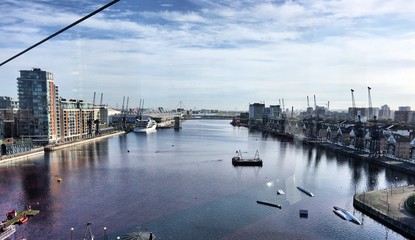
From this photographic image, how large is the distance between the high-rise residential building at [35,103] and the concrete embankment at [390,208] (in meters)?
20.0

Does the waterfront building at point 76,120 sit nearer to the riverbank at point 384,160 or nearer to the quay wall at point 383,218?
the riverbank at point 384,160

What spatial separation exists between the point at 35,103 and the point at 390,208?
21.5 m

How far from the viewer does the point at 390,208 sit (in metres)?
8.58

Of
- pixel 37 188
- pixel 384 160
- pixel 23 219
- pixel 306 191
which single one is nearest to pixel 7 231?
pixel 23 219

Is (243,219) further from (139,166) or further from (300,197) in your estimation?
(139,166)

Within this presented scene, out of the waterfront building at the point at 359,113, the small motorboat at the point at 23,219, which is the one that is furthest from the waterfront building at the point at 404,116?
the small motorboat at the point at 23,219

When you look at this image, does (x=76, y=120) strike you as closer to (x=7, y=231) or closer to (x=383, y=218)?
(x=7, y=231)

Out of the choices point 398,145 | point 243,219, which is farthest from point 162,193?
point 398,145

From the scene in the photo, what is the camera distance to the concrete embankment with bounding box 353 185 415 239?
7535mm

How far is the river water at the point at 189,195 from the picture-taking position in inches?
304

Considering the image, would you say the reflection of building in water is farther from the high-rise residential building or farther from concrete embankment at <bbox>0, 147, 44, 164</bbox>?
the high-rise residential building

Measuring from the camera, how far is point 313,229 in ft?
25.7

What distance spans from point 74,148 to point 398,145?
66.5 ft

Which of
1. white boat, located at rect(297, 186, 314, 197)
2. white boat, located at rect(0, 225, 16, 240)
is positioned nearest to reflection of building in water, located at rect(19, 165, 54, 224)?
white boat, located at rect(0, 225, 16, 240)
